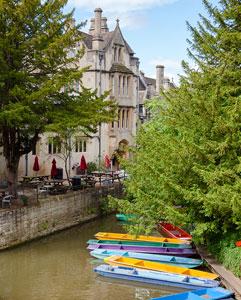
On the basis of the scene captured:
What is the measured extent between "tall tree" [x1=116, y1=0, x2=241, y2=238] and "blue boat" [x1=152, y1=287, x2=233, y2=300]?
7.42 ft

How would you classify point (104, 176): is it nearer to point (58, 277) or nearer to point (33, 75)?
point (33, 75)

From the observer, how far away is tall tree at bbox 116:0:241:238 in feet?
60.4

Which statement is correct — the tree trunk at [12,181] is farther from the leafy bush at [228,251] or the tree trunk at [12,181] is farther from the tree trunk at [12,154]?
the leafy bush at [228,251]

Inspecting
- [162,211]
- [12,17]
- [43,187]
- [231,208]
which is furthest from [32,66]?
[231,208]

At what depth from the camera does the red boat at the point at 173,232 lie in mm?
25508

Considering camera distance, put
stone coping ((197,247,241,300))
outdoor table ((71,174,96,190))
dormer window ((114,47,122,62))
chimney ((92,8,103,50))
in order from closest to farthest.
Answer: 1. stone coping ((197,247,241,300))
2. outdoor table ((71,174,96,190))
3. chimney ((92,8,103,50))
4. dormer window ((114,47,122,62))

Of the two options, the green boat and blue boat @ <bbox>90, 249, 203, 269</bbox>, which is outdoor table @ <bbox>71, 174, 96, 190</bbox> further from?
blue boat @ <bbox>90, 249, 203, 269</bbox>

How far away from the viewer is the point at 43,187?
1141 inches

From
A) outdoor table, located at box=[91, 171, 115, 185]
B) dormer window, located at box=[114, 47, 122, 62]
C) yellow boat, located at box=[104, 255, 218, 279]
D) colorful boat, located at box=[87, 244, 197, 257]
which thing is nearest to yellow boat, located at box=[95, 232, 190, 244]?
colorful boat, located at box=[87, 244, 197, 257]

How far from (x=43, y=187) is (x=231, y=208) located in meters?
13.7

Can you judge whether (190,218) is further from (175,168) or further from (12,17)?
(12,17)

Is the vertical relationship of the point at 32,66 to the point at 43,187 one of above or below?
above

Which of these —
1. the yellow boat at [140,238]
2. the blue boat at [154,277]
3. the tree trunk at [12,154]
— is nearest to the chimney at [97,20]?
the tree trunk at [12,154]

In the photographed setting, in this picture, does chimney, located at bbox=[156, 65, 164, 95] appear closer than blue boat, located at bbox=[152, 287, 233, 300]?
No
